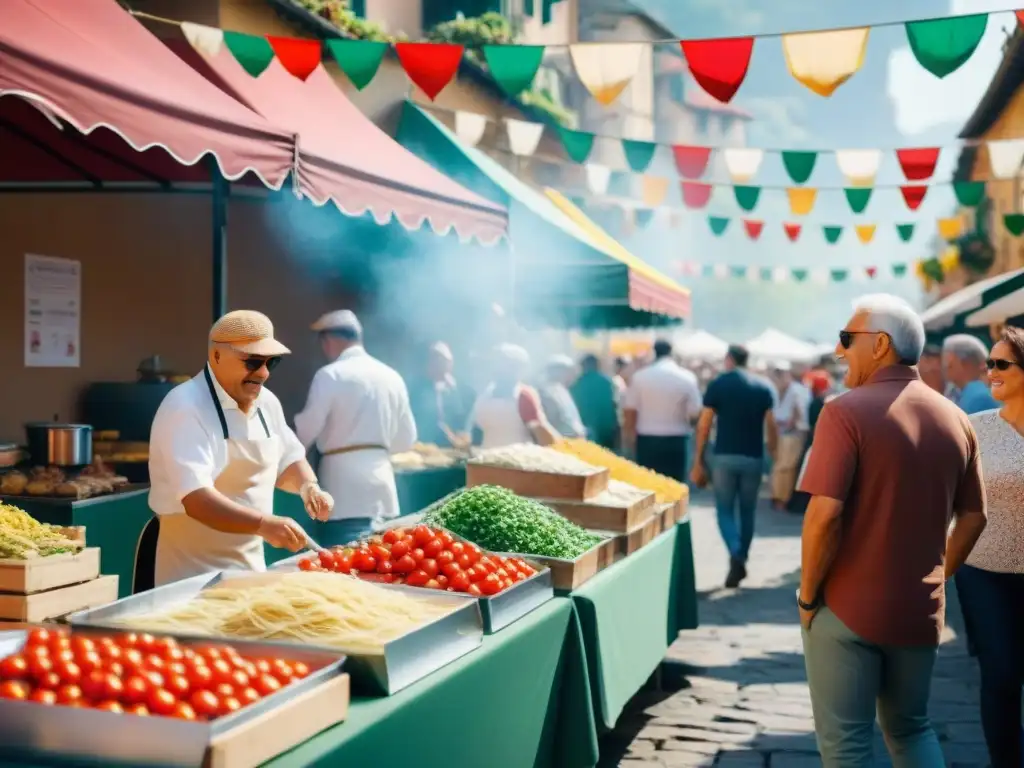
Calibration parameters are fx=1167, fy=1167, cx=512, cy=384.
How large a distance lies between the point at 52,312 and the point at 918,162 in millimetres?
9566

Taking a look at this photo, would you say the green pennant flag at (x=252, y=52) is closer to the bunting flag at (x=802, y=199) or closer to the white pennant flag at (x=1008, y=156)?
the white pennant flag at (x=1008, y=156)

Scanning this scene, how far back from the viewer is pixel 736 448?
35.3ft

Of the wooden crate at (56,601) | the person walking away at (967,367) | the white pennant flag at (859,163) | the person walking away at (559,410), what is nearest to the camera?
the wooden crate at (56,601)

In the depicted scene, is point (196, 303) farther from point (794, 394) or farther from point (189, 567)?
point (794, 394)

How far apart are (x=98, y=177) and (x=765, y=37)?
15.9 ft

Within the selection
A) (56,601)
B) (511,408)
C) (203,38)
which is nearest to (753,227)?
(511,408)

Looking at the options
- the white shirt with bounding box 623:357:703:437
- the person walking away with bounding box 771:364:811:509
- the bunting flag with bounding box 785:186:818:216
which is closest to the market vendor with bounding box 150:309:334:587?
the white shirt with bounding box 623:357:703:437

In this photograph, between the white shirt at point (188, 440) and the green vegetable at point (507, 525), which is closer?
the white shirt at point (188, 440)

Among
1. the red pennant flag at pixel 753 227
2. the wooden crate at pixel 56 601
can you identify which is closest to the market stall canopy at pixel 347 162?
the wooden crate at pixel 56 601

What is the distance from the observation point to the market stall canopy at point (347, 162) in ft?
21.6

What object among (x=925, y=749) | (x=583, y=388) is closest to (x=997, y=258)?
(x=583, y=388)

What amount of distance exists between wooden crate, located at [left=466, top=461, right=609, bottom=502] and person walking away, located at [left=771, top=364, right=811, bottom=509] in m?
11.4

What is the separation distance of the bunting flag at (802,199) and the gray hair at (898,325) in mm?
12732

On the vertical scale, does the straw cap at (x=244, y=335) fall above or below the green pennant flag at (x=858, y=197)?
below
